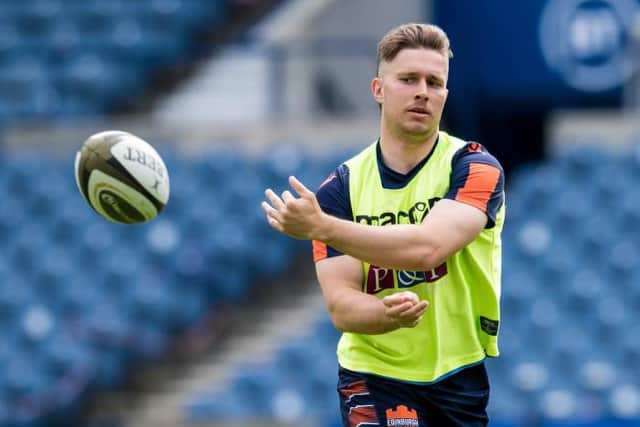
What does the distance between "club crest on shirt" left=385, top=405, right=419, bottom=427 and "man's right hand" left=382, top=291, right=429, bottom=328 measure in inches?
18.2

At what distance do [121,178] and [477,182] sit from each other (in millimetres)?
1442

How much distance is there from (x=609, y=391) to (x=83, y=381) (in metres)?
4.28

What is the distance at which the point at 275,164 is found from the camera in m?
13.1

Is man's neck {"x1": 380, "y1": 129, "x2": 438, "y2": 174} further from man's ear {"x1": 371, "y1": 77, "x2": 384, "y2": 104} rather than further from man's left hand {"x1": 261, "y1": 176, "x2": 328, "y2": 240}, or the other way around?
man's left hand {"x1": 261, "y1": 176, "x2": 328, "y2": 240}

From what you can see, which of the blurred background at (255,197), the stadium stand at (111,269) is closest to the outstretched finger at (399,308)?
the blurred background at (255,197)

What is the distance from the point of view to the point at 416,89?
4.91 metres

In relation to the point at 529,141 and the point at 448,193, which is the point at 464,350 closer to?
the point at 448,193

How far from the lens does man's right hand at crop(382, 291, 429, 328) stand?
4.70 metres

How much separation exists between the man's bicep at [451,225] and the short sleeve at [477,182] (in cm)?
4

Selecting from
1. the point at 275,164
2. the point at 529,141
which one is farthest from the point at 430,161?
the point at 529,141

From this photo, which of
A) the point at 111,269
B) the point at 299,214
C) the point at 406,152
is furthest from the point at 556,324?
the point at 299,214

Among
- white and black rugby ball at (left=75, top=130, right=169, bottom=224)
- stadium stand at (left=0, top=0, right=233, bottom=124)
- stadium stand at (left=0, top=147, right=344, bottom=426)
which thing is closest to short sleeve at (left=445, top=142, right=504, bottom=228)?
white and black rugby ball at (left=75, top=130, right=169, bottom=224)

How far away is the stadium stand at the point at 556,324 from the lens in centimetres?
1047

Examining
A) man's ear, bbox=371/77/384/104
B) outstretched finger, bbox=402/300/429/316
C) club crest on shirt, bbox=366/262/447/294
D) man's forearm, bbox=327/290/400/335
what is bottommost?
outstretched finger, bbox=402/300/429/316
